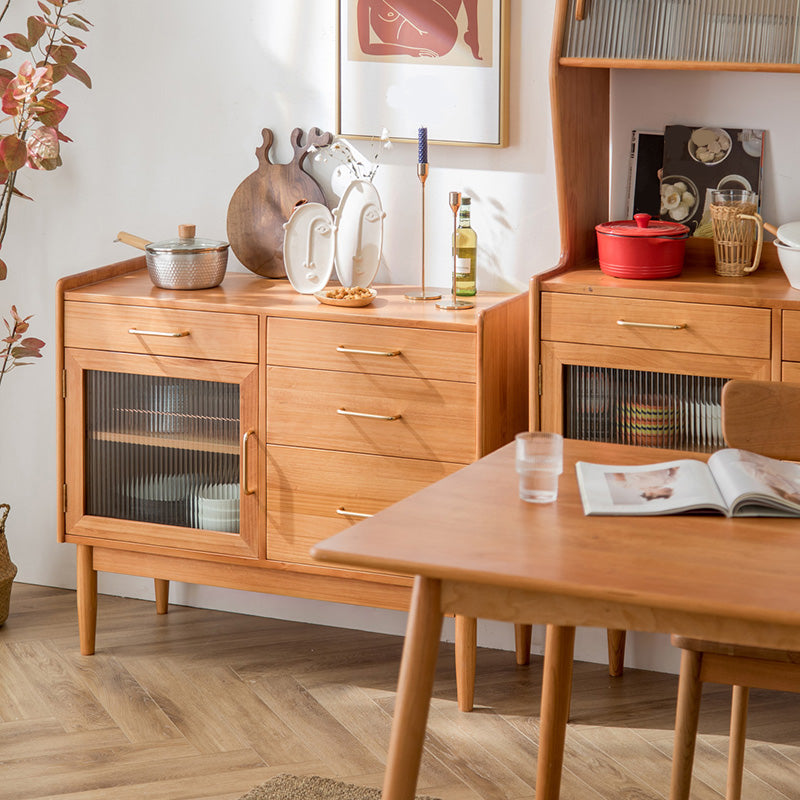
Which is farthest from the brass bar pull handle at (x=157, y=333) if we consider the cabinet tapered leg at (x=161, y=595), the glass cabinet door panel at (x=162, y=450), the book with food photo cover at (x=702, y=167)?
the book with food photo cover at (x=702, y=167)

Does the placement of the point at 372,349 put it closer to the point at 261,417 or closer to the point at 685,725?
the point at 261,417

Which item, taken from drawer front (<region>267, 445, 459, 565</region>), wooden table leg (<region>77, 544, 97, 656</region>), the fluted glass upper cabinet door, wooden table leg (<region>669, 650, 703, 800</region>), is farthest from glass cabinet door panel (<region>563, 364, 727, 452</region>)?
wooden table leg (<region>77, 544, 97, 656</region>)

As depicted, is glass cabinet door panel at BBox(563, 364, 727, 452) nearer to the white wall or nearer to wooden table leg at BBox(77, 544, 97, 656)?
the white wall

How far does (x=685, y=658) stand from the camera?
2160 millimetres

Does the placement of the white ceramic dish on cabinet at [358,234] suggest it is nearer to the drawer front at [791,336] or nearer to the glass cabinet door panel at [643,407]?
the glass cabinet door panel at [643,407]

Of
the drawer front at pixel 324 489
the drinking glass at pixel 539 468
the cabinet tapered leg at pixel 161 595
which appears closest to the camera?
the drinking glass at pixel 539 468

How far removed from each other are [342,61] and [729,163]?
3.55 feet

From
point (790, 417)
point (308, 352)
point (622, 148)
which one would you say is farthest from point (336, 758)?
point (622, 148)

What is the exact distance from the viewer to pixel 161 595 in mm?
3865

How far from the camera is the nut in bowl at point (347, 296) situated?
326cm

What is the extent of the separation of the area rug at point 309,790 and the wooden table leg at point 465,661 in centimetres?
45

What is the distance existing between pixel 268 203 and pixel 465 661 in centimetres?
141

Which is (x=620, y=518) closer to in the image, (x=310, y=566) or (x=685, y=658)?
(x=685, y=658)

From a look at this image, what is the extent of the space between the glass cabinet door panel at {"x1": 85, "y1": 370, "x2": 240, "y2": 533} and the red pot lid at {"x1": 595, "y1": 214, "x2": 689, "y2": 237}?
3.41 feet
